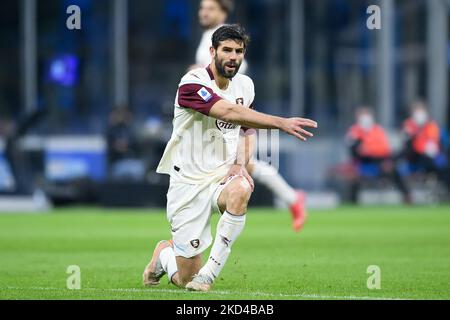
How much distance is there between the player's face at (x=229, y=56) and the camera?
29.1 feet

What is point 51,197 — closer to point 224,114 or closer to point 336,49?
point 336,49

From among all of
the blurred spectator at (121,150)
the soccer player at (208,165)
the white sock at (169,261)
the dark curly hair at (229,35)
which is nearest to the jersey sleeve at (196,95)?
the soccer player at (208,165)

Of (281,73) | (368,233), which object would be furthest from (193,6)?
(368,233)

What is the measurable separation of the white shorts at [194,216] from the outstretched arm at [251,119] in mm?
595

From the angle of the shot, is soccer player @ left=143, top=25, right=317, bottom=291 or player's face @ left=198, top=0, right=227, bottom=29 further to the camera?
player's face @ left=198, top=0, right=227, bottom=29

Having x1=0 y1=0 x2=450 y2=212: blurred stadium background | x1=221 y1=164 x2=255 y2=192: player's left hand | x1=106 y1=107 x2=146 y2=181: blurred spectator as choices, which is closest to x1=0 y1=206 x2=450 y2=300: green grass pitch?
x1=221 y1=164 x2=255 y2=192: player's left hand

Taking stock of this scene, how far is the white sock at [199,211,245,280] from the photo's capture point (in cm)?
873

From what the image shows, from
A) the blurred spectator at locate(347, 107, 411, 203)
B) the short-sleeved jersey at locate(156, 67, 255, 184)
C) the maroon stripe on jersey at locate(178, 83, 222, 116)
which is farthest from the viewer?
the blurred spectator at locate(347, 107, 411, 203)

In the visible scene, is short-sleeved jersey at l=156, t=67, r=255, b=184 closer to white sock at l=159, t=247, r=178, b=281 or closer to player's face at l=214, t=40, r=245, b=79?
player's face at l=214, t=40, r=245, b=79

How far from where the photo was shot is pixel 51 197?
74.9ft

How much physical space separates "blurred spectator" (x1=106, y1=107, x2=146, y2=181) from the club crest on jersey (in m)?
14.0

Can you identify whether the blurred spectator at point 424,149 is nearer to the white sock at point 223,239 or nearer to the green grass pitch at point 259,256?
the green grass pitch at point 259,256

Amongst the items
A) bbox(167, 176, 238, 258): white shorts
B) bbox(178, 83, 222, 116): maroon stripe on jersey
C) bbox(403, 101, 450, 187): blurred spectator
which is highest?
bbox(178, 83, 222, 116): maroon stripe on jersey

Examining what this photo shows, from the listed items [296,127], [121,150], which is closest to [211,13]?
[296,127]
